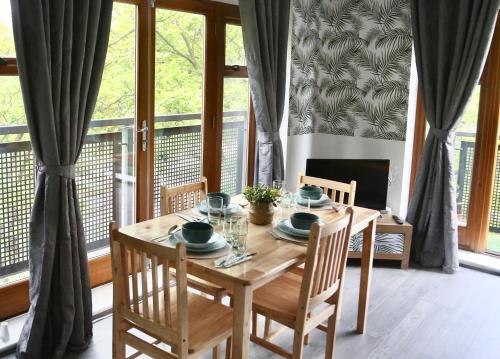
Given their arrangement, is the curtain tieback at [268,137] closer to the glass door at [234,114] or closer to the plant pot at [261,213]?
the glass door at [234,114]

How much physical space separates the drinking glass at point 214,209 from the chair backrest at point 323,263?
1.84 feet

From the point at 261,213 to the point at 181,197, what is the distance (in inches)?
22.2

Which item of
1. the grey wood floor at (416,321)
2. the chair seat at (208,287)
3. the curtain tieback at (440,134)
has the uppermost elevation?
the curtain tieback at (440,134)

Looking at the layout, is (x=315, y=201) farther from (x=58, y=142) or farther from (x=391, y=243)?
(x=58, y=142)

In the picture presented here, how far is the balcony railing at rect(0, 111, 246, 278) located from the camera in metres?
3.13

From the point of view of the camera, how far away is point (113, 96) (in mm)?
3537

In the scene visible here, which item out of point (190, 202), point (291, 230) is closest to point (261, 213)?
point (291, 230)

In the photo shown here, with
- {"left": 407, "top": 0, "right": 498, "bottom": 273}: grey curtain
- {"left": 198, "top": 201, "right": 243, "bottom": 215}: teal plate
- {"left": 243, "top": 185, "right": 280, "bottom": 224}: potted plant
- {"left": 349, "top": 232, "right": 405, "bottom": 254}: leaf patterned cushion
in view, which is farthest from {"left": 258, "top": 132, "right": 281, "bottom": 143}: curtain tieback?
{"left": 243, "top": 185, "right": 280, "bottom": 224}: potted plant

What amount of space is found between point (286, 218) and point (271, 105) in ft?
5.15

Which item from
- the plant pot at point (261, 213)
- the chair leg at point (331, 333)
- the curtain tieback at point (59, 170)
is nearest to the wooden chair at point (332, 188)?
the chair leg at point (331, 333)

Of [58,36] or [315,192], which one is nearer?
[58,36]

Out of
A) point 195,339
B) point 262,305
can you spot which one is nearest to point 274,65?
point 262,305

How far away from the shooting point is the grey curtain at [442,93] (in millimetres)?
3984

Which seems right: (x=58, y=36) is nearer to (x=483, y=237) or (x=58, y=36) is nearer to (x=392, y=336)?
(x=392, y=336)
